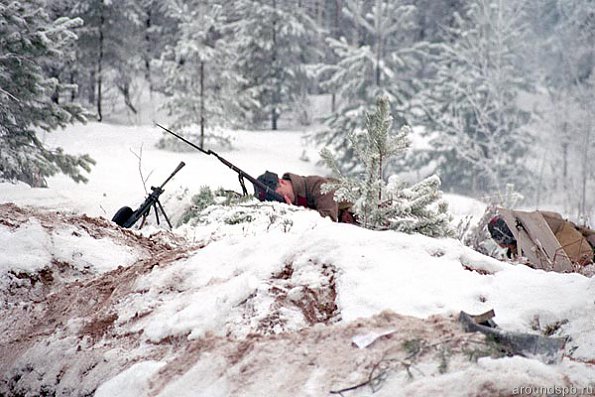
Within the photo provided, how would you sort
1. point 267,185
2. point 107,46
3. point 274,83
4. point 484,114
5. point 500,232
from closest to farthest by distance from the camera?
point 500,232, point 267,185, point 484,114, point 107,46, point 274,83

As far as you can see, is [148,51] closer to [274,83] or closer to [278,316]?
[274,83]

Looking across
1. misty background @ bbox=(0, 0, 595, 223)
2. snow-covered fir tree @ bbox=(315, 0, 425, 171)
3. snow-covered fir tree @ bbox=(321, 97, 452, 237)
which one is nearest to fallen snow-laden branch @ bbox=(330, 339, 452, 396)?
snow-covered fir tree @ bbox=(321, 97, 452, 237)

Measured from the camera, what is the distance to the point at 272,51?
27297mm

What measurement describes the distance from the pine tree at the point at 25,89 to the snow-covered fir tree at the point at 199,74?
13.7 m

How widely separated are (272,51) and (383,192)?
2390cm

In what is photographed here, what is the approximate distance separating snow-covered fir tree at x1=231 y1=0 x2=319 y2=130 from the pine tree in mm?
17808

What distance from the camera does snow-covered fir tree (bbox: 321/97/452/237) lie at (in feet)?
13.7

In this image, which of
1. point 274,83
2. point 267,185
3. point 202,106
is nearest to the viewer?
point 267,185

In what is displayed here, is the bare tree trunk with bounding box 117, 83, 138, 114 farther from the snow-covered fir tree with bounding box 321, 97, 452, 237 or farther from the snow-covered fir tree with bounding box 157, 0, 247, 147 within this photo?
the snow-covered fir tree with bounding box 321, 97, 452, 237

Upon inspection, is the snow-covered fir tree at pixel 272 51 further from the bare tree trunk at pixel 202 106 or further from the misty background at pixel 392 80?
the bare tree trunk at pixel 202 106

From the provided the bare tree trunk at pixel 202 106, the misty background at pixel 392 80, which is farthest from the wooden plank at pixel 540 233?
the bare tree trunk at pixel 202 106

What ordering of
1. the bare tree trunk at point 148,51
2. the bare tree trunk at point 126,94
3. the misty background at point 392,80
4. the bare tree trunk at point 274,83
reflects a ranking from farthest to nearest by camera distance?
the bare tree trunk at point 148,51 < the bare tree trunk at point 274,83 < the bare tree trunk at point 126,94 < the misty background at point 392,80

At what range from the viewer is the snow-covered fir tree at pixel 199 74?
70.2 feet

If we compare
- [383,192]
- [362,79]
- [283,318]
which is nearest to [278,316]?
[283,318]
